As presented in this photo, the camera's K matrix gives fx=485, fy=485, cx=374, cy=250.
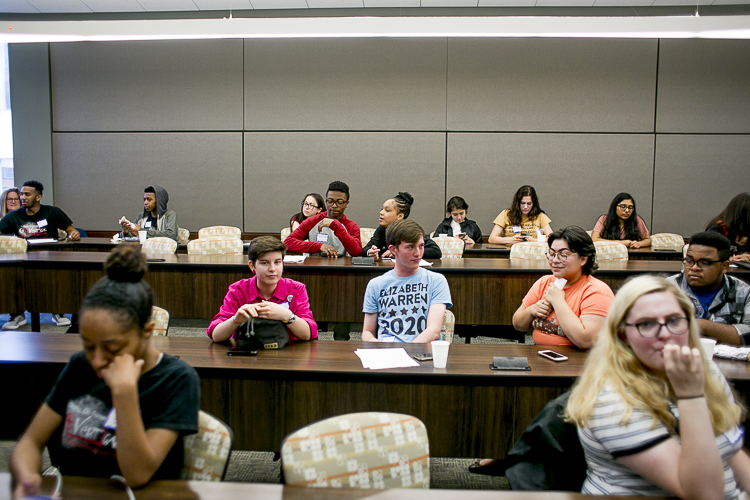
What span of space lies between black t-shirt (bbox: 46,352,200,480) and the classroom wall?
5842 millimetres

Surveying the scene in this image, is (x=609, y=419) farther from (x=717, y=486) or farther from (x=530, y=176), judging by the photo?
(x=530, y=176)

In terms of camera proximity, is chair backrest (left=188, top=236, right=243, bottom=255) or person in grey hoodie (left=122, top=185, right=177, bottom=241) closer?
chair backrest (left=188, top=236, right=243, bottom=255)

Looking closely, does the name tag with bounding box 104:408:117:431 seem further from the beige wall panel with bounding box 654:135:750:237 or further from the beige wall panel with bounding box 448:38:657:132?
the beige wall panel with bounding box 654:135:750:237

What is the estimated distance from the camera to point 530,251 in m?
4.44

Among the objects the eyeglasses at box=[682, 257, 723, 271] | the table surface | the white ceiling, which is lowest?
the table surface

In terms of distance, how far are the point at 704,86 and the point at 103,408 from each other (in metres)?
8.01

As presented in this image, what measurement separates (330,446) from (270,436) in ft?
2.88

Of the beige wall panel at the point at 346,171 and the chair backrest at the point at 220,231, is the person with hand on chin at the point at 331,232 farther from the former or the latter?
the beige wall panel at the point at 346,171

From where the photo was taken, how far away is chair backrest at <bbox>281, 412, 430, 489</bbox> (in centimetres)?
122

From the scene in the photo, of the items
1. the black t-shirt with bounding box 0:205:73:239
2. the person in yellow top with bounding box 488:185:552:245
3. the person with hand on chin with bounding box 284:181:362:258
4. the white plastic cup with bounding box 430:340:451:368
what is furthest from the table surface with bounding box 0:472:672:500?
the black t-shirt with bounding box 0:205:73:239

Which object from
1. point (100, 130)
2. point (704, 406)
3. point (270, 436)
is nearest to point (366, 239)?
point (270, 436)

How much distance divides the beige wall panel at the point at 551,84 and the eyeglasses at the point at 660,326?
6.02 metres

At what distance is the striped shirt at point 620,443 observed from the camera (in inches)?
42.8

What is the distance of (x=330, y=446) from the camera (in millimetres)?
1251
